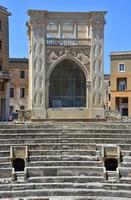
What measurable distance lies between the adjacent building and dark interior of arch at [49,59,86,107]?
2496cm

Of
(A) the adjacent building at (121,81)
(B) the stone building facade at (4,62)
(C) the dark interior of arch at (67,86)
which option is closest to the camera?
(C) the dark interior of arch at (67,86)

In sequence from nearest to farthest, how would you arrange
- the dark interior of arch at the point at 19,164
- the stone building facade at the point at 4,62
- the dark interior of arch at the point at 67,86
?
the dark interior of arch at the point at 19,164 → the dark interior of arch at the point at 67,86 → the stone building facade at the point at 4,62

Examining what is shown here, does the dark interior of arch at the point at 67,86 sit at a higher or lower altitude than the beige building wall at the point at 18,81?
lower

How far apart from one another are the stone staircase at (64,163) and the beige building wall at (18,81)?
37.8 meters

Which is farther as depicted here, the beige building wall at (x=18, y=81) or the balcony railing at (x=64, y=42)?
the beige building wall at (x=18, y=81)

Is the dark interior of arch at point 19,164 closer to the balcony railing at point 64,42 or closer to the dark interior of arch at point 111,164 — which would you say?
the dark interior of arch at point 111,164

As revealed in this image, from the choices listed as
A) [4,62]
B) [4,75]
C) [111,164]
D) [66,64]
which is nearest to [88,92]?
[66,64]

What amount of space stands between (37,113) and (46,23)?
466 cm

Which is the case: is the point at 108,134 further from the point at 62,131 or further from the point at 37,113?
the point at 37,113

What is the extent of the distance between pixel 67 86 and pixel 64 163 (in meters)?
9.08

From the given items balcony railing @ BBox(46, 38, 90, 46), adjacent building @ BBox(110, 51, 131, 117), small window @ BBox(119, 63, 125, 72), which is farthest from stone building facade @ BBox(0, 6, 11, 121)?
balcony railing @ BBox(46, 38, 90, 46)

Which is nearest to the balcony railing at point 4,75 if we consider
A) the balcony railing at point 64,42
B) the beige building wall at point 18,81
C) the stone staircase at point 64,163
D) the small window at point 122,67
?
the beige building wall at point 18,81

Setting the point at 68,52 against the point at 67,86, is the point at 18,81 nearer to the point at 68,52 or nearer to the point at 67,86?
the point at 67,86

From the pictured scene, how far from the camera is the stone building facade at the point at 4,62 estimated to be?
1886 inches
